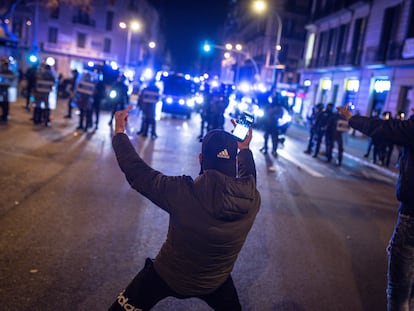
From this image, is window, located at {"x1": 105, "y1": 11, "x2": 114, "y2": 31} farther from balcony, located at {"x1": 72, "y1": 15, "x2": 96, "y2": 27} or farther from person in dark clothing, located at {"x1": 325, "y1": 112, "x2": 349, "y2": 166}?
person in dark clothing, located at {"x1": 325, "y1": 112, "x2": 349, "y2": 166}

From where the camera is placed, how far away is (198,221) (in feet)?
7.67

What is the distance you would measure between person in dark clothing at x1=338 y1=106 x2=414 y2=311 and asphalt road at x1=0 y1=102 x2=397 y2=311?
97 cm

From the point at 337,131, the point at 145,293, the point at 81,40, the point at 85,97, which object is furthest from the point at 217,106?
the point at 81,40

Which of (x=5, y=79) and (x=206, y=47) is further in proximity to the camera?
(x=206, y=47)

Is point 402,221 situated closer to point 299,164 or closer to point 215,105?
point 299,164

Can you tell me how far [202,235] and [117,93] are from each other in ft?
45.1

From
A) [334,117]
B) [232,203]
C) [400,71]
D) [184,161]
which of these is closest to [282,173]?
[184,161]

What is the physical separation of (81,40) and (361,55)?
140ft

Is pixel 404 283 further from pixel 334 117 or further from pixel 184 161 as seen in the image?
pixel 334 117

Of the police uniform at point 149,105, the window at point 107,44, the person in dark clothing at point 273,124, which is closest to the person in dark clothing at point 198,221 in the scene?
the person in dark clothing at point 273,124

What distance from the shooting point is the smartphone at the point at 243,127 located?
2.85 metres

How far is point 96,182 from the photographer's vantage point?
25.4 feet

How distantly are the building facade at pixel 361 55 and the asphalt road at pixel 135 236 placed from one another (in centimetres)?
1191

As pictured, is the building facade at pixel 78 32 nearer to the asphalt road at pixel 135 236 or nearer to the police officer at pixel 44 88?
the police officer at pixel 44 88
